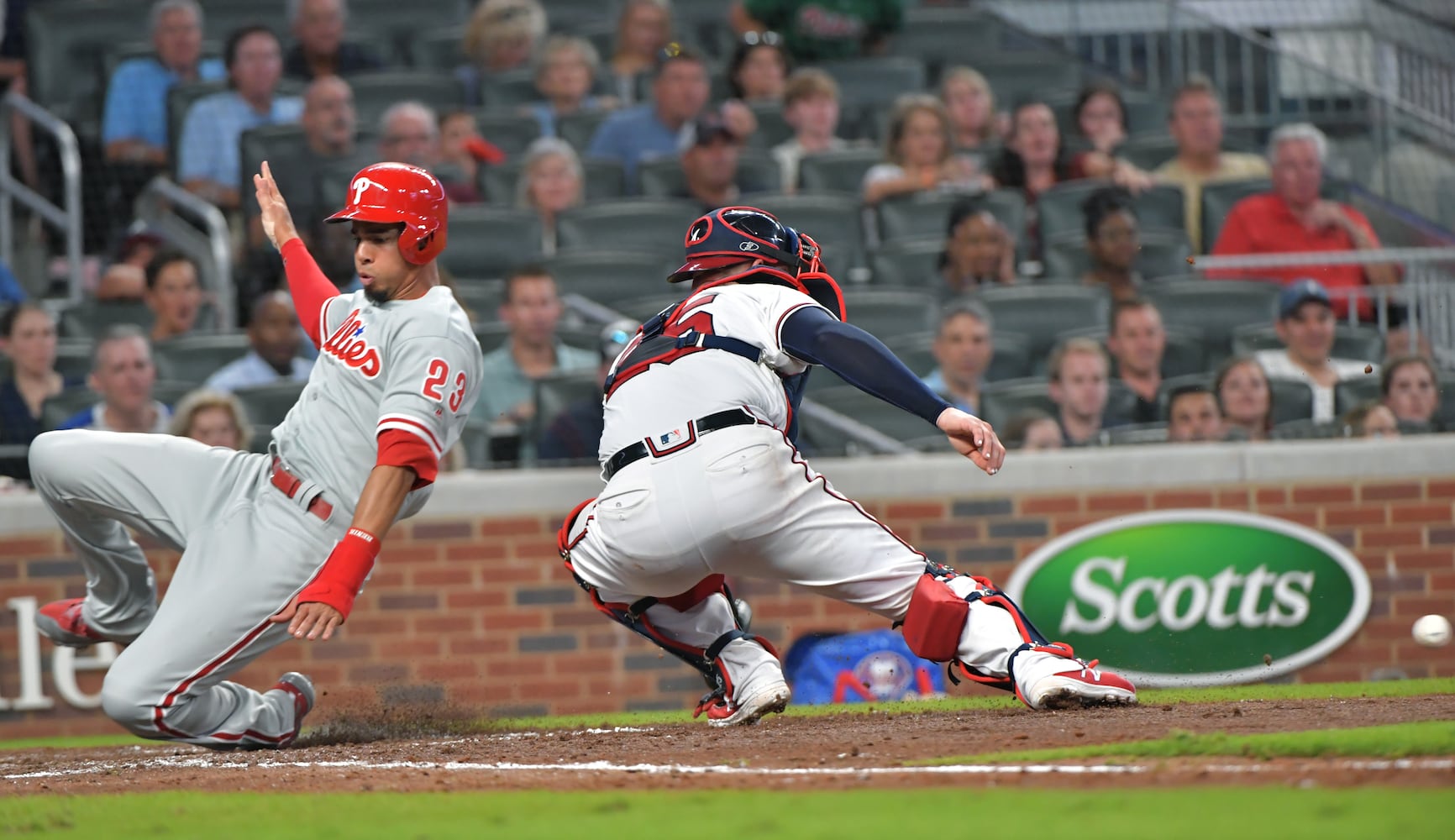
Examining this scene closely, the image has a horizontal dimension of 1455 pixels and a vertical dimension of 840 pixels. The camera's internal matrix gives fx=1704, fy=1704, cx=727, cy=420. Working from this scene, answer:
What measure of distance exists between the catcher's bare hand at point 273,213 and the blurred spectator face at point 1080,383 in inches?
136

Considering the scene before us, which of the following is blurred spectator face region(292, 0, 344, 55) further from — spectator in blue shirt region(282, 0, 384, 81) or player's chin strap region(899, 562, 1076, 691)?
player's chin strap region(899, 562, 1076, 691)

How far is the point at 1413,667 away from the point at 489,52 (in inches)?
253

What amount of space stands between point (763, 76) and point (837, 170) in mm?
1102

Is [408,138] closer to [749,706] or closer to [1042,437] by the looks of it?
[1042,437]

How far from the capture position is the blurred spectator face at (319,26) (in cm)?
993

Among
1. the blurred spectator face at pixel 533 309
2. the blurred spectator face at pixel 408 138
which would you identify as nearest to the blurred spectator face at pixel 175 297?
the blurred spectator face at pixel 408 138

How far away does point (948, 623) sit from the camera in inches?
173

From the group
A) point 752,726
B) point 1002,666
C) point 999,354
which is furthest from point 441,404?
point 999,354

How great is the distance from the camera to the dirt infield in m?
3.41

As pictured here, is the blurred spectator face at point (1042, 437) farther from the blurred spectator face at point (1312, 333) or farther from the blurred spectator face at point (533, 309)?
the blurred spectator face at point (533, 309)

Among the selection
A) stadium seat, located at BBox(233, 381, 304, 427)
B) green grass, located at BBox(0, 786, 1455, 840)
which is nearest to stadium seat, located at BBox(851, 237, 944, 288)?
stadium seat, located at BBox(233, 381, 304, 427)

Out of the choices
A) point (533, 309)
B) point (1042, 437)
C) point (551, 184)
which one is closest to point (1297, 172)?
point (1042, 437)

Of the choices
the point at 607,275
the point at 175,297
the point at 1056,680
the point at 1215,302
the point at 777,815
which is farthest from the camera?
the point at 607,275

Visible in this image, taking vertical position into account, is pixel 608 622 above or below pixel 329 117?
below
